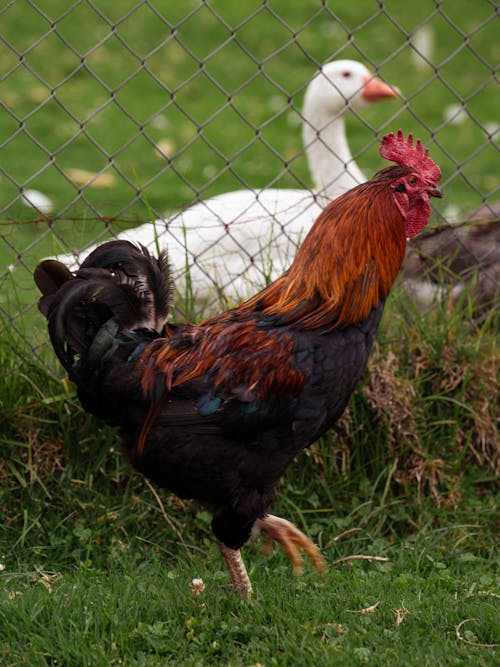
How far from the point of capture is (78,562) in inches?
146

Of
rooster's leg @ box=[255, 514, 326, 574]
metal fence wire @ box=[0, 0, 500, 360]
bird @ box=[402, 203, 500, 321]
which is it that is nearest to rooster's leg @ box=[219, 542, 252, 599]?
rooster's leg @ box=[255, 514, 326, 574]

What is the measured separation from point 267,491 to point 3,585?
37.7 inches

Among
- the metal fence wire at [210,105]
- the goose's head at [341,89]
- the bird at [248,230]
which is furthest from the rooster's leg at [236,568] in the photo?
the goose's head at [341,89]

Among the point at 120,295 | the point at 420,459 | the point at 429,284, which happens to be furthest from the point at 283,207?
the point at 120,295

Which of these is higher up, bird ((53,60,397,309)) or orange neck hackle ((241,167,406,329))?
bird ((53,60,397,309))

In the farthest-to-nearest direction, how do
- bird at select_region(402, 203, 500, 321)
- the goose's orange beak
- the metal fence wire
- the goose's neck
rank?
the metal fence wire, the goose's orange beak, the goose's neck, bird at select_region(402, 203, 500, 321)

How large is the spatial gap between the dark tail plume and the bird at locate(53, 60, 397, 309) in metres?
0.74

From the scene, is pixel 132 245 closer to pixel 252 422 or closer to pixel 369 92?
pixel 252 422

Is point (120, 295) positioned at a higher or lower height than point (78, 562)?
higher

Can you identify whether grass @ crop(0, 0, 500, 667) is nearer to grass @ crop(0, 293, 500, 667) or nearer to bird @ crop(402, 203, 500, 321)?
grass @ crop(0, 293, 500, 667)

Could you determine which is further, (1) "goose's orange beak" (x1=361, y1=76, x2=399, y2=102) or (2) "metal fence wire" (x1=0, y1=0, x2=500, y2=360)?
(2) "metal fence wire" (x1=0, y1=0, x2=500, y2=360)

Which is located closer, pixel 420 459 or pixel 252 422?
pixel 252 422

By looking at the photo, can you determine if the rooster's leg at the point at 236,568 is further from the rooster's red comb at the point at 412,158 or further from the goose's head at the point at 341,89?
the goose's head at the point at 341,89

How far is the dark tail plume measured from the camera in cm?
320
